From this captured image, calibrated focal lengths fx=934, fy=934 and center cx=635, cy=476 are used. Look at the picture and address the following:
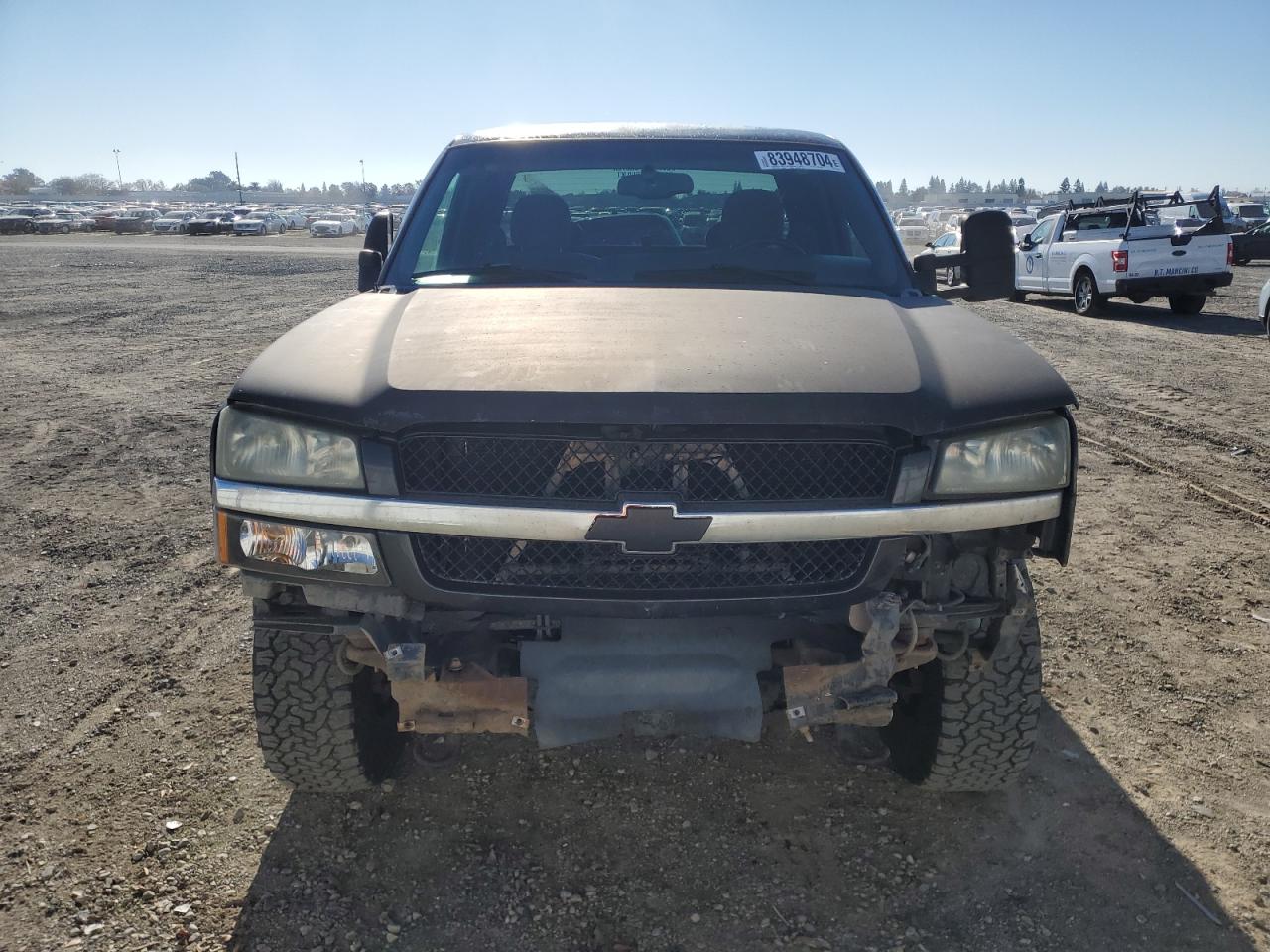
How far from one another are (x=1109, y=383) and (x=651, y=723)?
869 cm

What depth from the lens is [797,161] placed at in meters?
3.67

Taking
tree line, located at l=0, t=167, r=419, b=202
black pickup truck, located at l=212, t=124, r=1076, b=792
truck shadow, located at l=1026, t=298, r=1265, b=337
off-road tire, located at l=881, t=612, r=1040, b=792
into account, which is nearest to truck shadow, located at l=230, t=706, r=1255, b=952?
off-road tire, located at l=881, t=612, r=1040, b=792

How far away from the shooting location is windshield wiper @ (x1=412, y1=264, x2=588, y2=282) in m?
3.20

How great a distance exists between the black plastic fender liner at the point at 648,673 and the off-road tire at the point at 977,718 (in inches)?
26.2

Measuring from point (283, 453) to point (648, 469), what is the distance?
876 millimetres

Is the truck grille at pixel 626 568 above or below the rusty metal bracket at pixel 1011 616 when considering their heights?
above

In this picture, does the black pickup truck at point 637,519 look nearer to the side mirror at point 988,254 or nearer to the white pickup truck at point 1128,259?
the side mirror at point 988,254

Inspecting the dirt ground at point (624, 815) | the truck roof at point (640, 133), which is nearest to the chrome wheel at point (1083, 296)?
the dirt ground at point (624, 815)

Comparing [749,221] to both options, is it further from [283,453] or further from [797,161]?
[283,453]

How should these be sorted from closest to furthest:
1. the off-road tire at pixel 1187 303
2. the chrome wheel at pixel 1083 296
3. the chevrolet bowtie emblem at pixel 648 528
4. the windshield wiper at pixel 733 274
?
the chevrolet bowtie emblem at pixel 648 528 → the windshield wiper at pixel 733 274 → the off-road tire at pixel 1187 303 → the chrome wheel at pixel 1083 296

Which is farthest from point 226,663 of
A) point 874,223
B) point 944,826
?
point 874,223

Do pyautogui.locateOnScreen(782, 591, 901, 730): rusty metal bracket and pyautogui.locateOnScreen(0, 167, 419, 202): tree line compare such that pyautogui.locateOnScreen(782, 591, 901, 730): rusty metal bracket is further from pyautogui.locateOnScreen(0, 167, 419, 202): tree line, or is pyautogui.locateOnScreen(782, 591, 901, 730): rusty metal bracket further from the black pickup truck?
pyautogui.locateOnScreen(0, 167, 419, 202): tree line

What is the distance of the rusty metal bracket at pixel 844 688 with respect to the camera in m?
2.30

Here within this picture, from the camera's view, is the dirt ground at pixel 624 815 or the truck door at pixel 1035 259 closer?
the dirt ground at pixel 624 815
